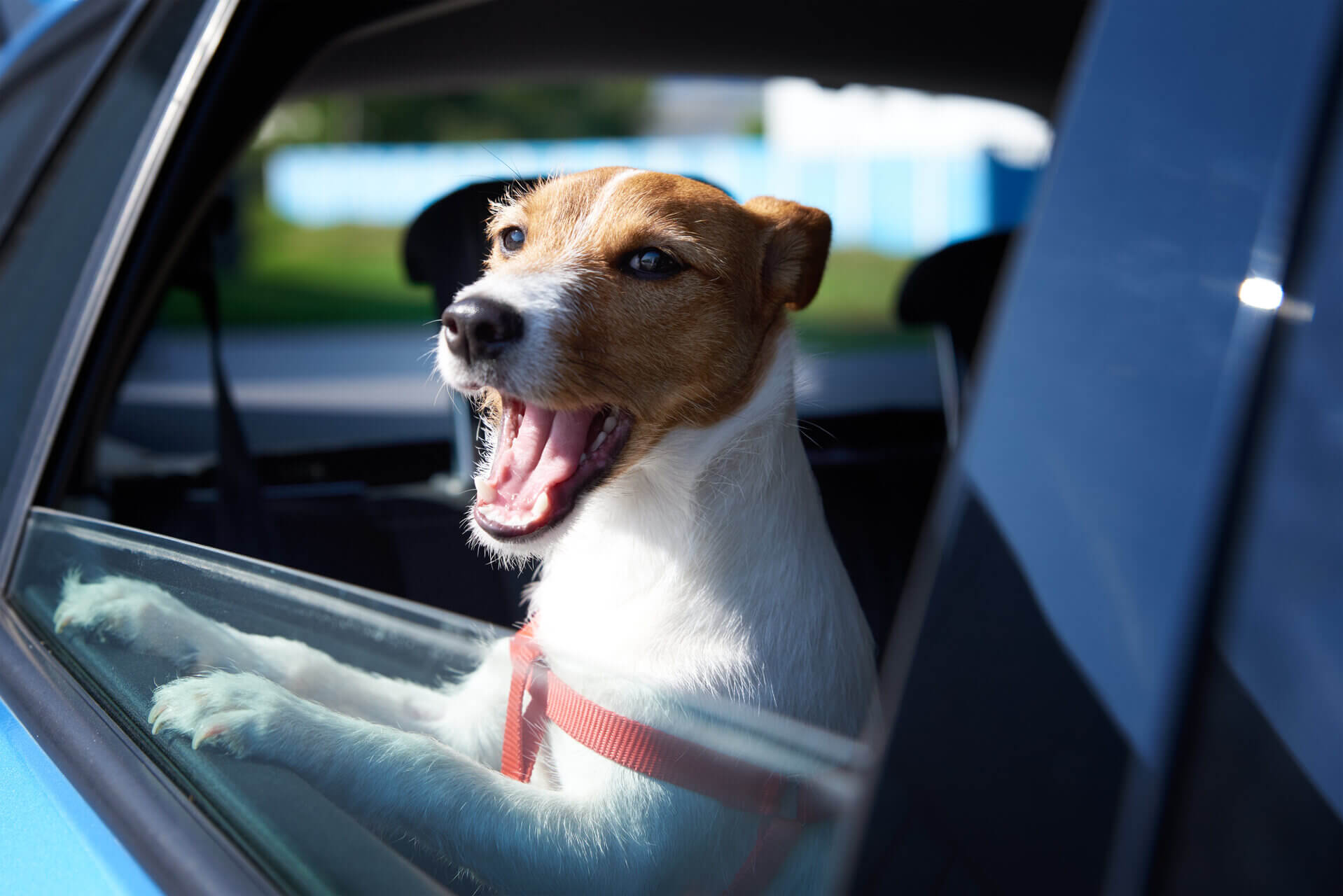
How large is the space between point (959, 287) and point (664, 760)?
2160mm

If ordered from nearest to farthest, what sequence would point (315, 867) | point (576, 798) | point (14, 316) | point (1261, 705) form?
1. point (1261, 705)
2. point (315, 867)
3. point (576, 798)
4. point (14, 316)

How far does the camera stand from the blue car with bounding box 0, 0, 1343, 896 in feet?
2.13

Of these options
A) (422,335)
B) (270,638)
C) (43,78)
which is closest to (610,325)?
(270,638)

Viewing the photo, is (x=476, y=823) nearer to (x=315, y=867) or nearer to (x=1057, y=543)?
(x=315, y=867)

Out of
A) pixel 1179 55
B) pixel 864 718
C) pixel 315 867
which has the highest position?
pixel 1179 55

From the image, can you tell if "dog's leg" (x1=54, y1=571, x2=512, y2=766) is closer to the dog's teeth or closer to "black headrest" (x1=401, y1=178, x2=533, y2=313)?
the dog's teeth

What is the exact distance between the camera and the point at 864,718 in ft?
3.89

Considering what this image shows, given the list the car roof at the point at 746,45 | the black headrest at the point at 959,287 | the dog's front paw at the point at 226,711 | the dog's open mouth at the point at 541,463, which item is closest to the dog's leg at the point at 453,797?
the dog's front paw at the point at 226,711

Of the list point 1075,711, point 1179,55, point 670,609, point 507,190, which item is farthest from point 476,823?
point 507,190

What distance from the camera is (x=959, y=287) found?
3.02 m

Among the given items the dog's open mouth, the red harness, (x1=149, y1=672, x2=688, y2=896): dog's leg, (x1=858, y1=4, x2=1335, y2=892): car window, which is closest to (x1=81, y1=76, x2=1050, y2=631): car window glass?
the dog's open mouth

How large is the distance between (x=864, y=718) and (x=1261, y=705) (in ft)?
1.90

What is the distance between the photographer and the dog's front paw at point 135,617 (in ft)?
4.57

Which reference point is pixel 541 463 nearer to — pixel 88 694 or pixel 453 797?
pixel 453 797
